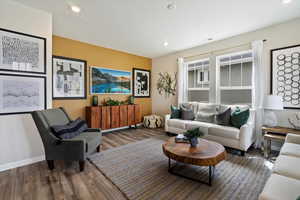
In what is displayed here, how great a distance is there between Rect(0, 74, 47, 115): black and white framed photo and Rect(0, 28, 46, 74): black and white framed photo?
0.15 metres

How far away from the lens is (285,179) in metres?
1.24

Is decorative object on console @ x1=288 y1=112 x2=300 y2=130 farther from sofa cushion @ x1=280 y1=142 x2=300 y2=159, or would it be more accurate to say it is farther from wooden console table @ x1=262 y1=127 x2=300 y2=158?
sofa cushion @ x1=280 y1=142 x2=300 y2=159

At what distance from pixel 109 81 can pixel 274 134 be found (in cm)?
436

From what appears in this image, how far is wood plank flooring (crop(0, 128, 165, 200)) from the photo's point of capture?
1.72 meters

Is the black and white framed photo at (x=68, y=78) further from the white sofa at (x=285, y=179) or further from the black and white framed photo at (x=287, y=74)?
the black and white framed photo at (x=287, y=74)

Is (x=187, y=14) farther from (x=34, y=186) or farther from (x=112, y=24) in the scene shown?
(x=34, y=186)

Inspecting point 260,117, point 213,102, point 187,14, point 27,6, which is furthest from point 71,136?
point 260,117

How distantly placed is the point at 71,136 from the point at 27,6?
92.4 inches

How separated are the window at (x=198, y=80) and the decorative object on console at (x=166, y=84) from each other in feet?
1.89

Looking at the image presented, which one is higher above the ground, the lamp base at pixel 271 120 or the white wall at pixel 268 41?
the white wall at pixel 268 41

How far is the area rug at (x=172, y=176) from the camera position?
5.72 feet

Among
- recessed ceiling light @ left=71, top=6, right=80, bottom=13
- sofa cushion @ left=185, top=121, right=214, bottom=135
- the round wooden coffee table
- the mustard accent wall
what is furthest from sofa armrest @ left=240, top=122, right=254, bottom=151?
recessed ceiling light @ left=71, top=6, right=80, bottom=13

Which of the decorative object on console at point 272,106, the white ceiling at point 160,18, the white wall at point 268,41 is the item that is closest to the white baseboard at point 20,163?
the white ceiling at point 160,18

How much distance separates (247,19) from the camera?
111 inches
